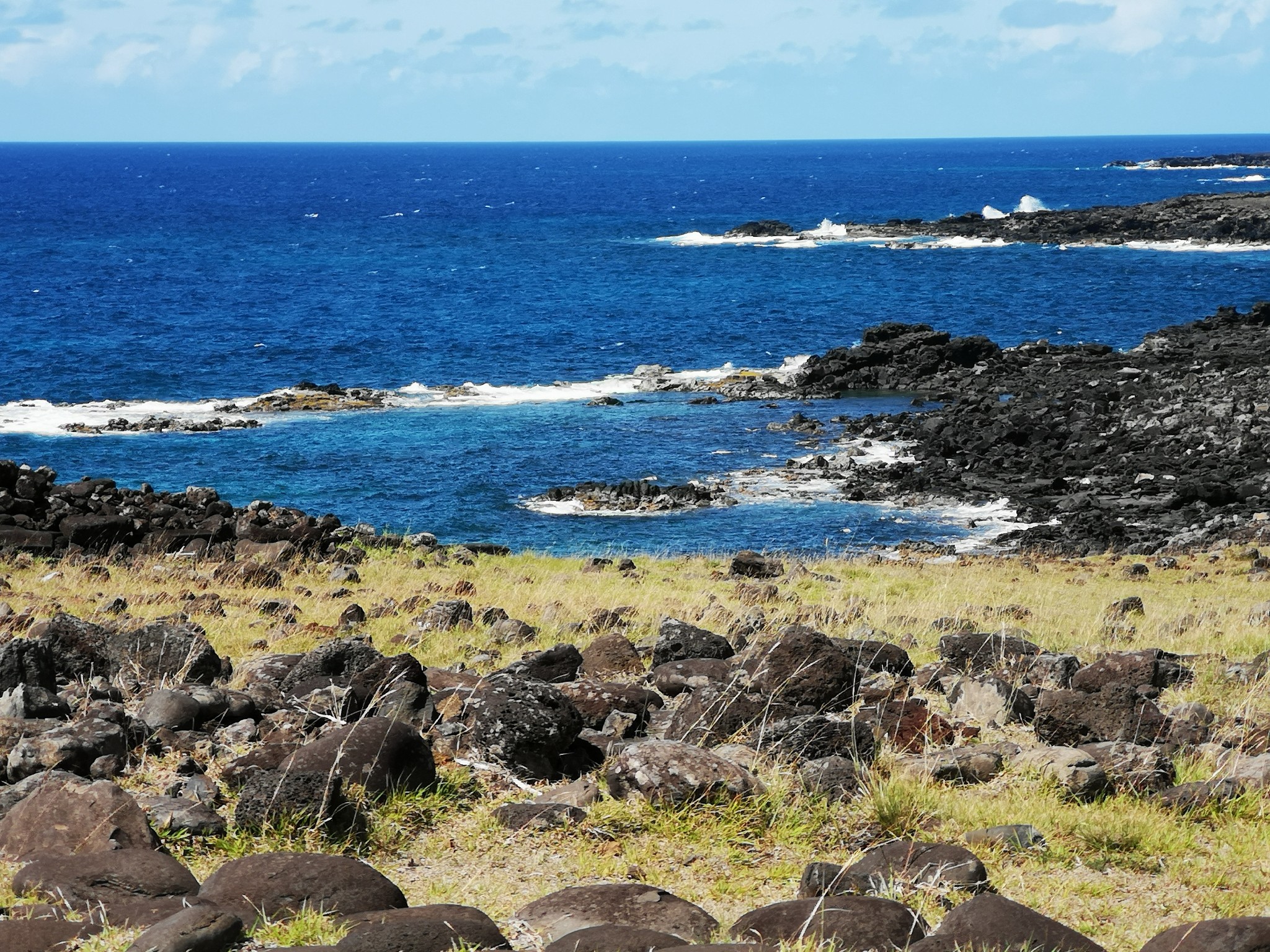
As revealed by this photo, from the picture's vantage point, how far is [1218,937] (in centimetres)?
546

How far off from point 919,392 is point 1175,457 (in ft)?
58.6

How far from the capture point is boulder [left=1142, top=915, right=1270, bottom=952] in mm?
5395

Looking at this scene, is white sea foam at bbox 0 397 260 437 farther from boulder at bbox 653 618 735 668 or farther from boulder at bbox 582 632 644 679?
boulder at bbox 582 632 644 679

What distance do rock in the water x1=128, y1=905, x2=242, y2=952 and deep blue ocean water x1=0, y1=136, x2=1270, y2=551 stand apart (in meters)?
27.6

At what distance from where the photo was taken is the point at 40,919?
5.50m

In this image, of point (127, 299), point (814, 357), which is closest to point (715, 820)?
point (814, 357)

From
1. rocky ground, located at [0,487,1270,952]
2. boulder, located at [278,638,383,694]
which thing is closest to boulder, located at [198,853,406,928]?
rocky ground, located at [0,487,1270,952]

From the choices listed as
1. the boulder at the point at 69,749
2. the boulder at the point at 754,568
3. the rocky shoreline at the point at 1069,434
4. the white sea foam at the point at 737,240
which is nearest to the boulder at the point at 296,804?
the boulder at the point at 69,749

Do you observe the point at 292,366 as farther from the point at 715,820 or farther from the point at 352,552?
the point at 715,820

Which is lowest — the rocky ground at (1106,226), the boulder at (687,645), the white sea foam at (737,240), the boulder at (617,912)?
the boulder at (687,645)

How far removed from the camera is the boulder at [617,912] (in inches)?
230

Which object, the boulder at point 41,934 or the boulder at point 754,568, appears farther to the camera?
the boulder at point 754,568

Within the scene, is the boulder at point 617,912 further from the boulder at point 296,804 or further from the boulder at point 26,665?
the boulder at point 26,665

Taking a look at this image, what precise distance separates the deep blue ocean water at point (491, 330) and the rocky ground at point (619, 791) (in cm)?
2223
